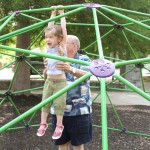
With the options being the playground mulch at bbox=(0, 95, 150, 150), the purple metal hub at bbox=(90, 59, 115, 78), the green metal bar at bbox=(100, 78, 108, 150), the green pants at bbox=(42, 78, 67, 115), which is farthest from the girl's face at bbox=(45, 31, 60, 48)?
the playground mulch at bbox=(0, 95, 150, 150)

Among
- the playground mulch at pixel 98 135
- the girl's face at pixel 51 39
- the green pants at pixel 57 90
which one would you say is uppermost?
the girl's face at pixel 51 39

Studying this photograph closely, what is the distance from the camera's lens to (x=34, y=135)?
582cm

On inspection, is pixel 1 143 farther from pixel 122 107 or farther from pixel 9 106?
pixel 122 107

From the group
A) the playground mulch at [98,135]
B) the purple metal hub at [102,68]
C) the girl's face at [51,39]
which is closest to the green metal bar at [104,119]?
the purple metal hub at [102,68]

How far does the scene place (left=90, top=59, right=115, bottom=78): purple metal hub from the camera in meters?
2.19

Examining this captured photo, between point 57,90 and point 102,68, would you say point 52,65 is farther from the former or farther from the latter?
point 102,68

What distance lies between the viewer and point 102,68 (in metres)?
2.22

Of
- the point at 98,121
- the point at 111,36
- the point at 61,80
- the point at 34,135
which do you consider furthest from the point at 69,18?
the point at 61,80

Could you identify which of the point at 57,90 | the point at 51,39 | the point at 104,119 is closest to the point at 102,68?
the point at 104,119

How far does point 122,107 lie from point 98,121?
1.95 m

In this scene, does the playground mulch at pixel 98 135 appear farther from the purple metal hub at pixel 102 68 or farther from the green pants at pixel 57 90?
the purple metal hub at pixel 102 68

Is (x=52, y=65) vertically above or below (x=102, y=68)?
below

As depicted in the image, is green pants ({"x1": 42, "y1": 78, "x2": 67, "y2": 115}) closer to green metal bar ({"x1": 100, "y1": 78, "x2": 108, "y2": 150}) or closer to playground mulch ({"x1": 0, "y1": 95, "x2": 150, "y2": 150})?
green metal bar ({"x1": 100, "y1": 78, "x2": 108, "y2": 150})

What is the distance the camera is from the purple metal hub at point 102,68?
219 cm
